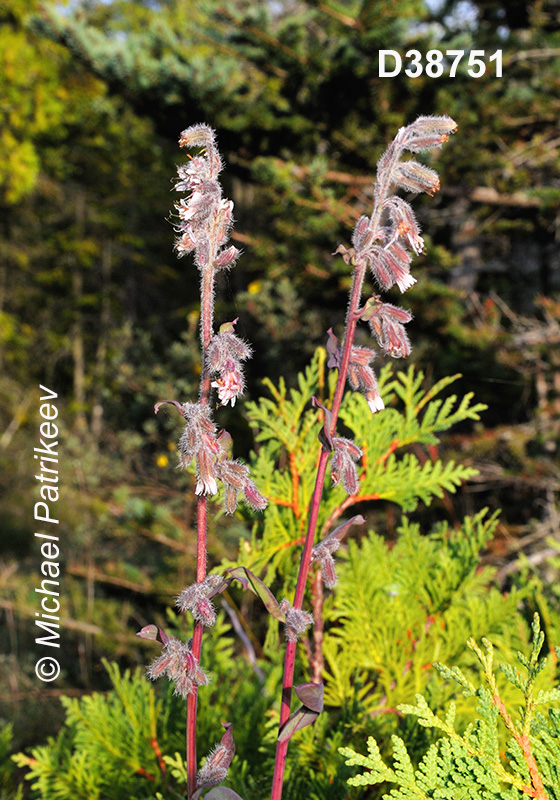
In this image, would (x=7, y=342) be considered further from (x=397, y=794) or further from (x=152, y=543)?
(x=397, y=794)

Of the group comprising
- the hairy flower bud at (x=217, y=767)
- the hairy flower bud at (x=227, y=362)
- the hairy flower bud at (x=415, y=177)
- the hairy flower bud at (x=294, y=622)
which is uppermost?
the hairy flower bud at (x=415, y=177)

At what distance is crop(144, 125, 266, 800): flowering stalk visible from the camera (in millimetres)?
824

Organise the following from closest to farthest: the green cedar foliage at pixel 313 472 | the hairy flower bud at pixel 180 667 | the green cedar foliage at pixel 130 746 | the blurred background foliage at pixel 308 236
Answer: the hairy flower bud at pixel 180 667
the green cedar foliage at pixel 130 746
the green cedar foliage at pixel 313 472
the blurred background foliage at pixel 308 236

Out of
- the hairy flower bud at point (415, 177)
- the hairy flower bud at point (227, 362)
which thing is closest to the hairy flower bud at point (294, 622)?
the hairy flower bud at point (227, 362)

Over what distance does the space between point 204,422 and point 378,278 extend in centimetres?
33

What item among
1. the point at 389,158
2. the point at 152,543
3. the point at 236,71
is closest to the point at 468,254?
the point at 236,71

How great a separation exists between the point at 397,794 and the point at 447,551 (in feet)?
2.54

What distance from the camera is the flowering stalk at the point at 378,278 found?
874 millimetres

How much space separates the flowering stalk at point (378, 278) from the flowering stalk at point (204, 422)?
0.12 meters

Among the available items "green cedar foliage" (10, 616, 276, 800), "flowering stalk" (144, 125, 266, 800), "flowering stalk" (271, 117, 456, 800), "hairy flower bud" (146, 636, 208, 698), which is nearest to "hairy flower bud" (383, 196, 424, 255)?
"flowering stalk" (271, 117, 456, 800)

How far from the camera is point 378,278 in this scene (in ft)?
2.91

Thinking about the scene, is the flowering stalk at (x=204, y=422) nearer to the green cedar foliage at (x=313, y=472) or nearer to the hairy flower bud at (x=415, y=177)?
the hairy flower bud at (x=415, y=177)

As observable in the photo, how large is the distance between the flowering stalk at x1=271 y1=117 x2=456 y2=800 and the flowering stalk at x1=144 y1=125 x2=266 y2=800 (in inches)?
4.7

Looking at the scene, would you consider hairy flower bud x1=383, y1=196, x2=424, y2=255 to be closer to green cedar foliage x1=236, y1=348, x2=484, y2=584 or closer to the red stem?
the red stem
